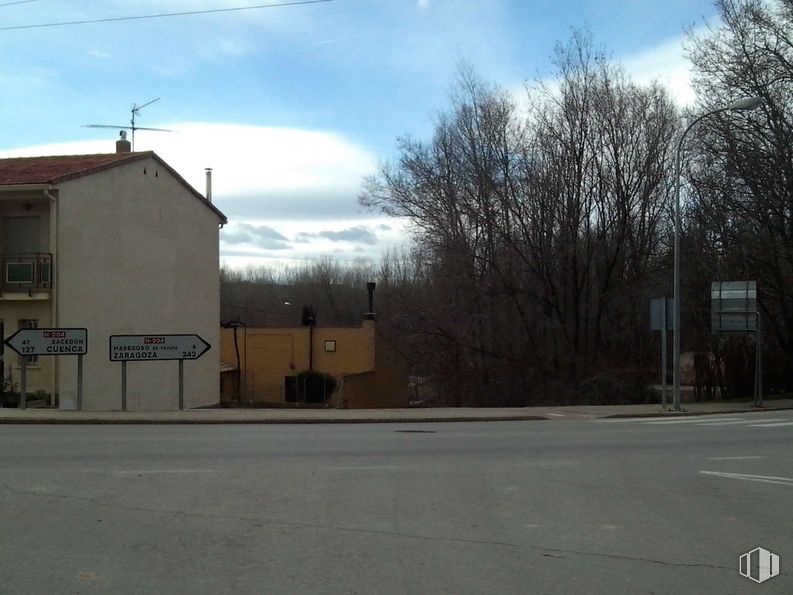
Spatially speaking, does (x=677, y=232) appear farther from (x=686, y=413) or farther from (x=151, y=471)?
(x=151, y=471)

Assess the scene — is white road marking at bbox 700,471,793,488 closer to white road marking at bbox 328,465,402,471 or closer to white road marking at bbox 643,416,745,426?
white road marking at bbox 328,465,402,471

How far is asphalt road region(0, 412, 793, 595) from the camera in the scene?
6.05 m

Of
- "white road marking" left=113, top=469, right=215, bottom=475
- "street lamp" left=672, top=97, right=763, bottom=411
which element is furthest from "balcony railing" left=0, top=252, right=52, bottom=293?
"street lamp" left=672, top=97, right=763, bottom=411

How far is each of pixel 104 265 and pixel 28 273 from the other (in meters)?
2.59

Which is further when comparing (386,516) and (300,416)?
(300,416)

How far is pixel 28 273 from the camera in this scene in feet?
83.7

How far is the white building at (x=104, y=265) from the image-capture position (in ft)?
83.7

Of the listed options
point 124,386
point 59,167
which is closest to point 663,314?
point 124,386

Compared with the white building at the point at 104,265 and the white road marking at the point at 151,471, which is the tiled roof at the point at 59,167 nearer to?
the white building at the point at 104,265

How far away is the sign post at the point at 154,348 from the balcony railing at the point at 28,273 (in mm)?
6406

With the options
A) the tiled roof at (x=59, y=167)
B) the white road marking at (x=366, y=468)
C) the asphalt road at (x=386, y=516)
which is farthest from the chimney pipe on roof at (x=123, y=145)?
the white road marking at (x=366, y=468)

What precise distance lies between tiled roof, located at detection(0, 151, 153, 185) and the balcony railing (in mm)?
2393

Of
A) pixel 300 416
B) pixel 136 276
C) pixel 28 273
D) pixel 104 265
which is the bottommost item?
pixel 300 416

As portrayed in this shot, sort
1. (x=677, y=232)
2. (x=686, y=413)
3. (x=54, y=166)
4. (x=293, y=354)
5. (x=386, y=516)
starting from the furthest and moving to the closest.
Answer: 1. (x=293, y=354)
2. (x=54, y=166)
3. (x=686, y=413)
4. (x=677, y=232)
5. (x=386, y=516)
